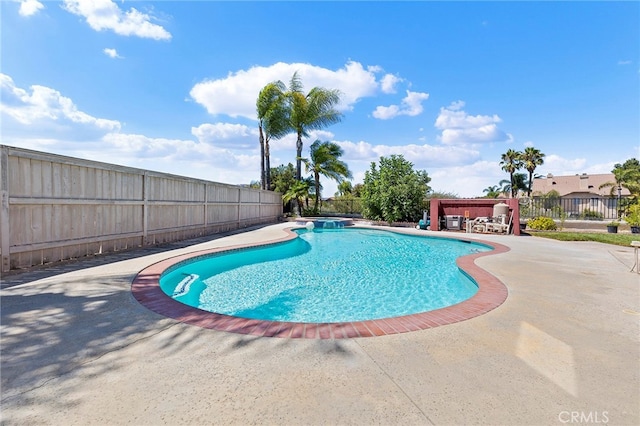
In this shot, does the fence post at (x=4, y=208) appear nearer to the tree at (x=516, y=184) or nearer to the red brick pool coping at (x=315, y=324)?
the red brick pool coping at (x=315, y=324)

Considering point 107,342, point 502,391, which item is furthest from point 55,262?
point 502,391

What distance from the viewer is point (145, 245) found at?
363 inches

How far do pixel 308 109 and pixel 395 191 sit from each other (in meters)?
10.6

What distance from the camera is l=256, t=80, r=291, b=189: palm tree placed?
22116 mm

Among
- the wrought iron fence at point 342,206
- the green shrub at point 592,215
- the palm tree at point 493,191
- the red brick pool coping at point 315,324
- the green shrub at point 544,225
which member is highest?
the palm tree at point 493,191

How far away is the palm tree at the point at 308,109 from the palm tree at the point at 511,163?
29637 millimetres

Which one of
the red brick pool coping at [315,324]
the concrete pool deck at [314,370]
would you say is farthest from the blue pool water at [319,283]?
the concrete pool deck at [314,370]

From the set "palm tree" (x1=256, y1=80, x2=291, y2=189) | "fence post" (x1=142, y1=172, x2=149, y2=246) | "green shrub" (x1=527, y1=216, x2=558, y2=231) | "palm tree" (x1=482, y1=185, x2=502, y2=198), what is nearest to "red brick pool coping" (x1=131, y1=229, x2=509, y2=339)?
"fence post" (x1=142, y1=172, x2=149, y2=246)

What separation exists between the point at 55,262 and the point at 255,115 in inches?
728

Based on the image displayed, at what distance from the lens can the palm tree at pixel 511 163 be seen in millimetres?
40625

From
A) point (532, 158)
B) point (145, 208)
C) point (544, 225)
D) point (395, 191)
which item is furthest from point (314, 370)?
point (532, 158)

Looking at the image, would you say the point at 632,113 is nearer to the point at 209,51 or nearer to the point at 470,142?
the point at 470,142

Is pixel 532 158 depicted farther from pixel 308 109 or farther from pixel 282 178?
pixel 282 178

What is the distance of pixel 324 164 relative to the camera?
24.7 metres
